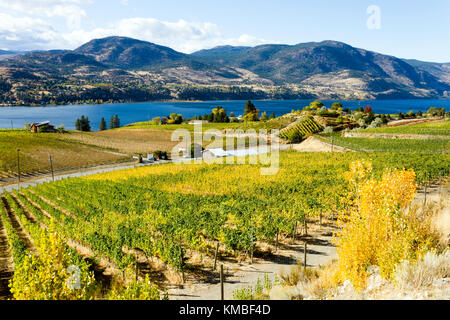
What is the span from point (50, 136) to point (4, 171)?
35.8 m

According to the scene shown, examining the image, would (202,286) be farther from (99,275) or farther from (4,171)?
(4,171)

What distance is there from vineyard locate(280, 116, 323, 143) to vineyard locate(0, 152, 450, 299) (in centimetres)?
3487

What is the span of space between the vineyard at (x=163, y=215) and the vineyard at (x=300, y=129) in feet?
114

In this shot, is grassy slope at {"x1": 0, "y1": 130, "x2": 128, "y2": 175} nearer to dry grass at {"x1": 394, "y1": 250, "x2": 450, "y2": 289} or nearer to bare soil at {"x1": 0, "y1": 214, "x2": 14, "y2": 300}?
bare soil at {"x1": 0, "y1": 214, "x2": 14, "y2": 300}

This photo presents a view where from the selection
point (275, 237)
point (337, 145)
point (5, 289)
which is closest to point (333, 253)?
point (275, 237)

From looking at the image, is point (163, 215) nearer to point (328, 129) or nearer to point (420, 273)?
point (420, 273)

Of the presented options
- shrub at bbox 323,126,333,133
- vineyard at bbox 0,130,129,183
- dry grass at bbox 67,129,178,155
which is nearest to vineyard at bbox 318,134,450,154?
shrub at bbox 323,126,333,133

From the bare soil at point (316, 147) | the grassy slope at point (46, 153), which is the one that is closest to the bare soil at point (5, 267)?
the grassy slope at point (46, 153)

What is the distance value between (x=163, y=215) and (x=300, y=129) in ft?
250

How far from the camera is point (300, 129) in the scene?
93.4 m

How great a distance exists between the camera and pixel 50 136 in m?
87.4

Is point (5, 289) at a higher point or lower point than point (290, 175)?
lower

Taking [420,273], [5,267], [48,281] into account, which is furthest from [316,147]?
[48,281]

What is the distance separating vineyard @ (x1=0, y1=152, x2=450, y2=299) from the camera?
51.5 ft
